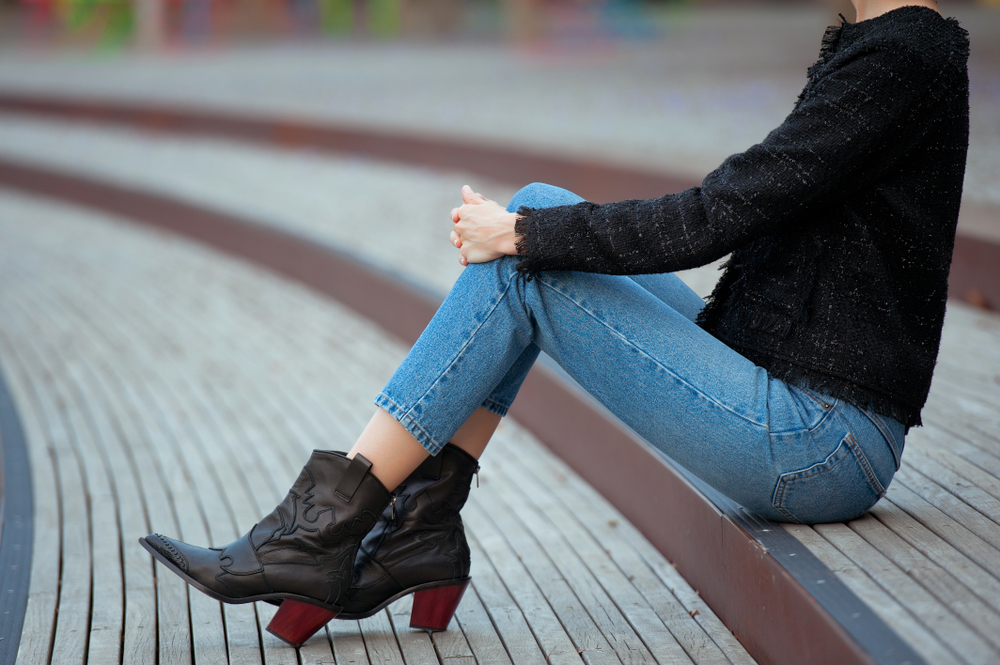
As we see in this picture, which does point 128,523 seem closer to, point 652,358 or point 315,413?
point 315,413

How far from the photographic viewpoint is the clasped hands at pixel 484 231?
140 centimetres

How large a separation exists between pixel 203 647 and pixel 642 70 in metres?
8.19

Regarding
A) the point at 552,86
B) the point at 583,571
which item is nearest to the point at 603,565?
the point at 583,571

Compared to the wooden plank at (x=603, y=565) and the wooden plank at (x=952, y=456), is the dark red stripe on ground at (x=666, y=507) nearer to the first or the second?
the wooden plank at (x=603, y=565)

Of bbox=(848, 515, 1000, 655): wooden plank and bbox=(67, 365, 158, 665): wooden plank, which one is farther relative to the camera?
bbox=(67, 365, 158, 665): wooden plank

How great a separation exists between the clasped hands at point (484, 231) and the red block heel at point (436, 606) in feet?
1.80

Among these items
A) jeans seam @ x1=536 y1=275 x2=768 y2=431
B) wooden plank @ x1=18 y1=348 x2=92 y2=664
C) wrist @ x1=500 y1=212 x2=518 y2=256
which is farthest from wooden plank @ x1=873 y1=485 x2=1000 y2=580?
wooden plank @ x1=18 y1=348 x2=92 y2=664

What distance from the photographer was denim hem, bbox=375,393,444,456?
141 centimetres

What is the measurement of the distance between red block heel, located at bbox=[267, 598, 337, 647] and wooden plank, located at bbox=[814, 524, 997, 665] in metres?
0.78

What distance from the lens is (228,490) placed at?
227 cm

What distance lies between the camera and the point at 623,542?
1983 millimetres

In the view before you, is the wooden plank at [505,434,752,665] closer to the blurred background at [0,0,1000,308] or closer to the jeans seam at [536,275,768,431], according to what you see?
the jeans seam at [536,275,768,431]

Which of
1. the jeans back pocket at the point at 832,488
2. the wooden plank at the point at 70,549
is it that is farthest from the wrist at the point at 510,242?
the wooden plank at the point at 70,549

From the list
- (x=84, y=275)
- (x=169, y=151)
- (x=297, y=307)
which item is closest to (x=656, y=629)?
(x=297, y=307)
